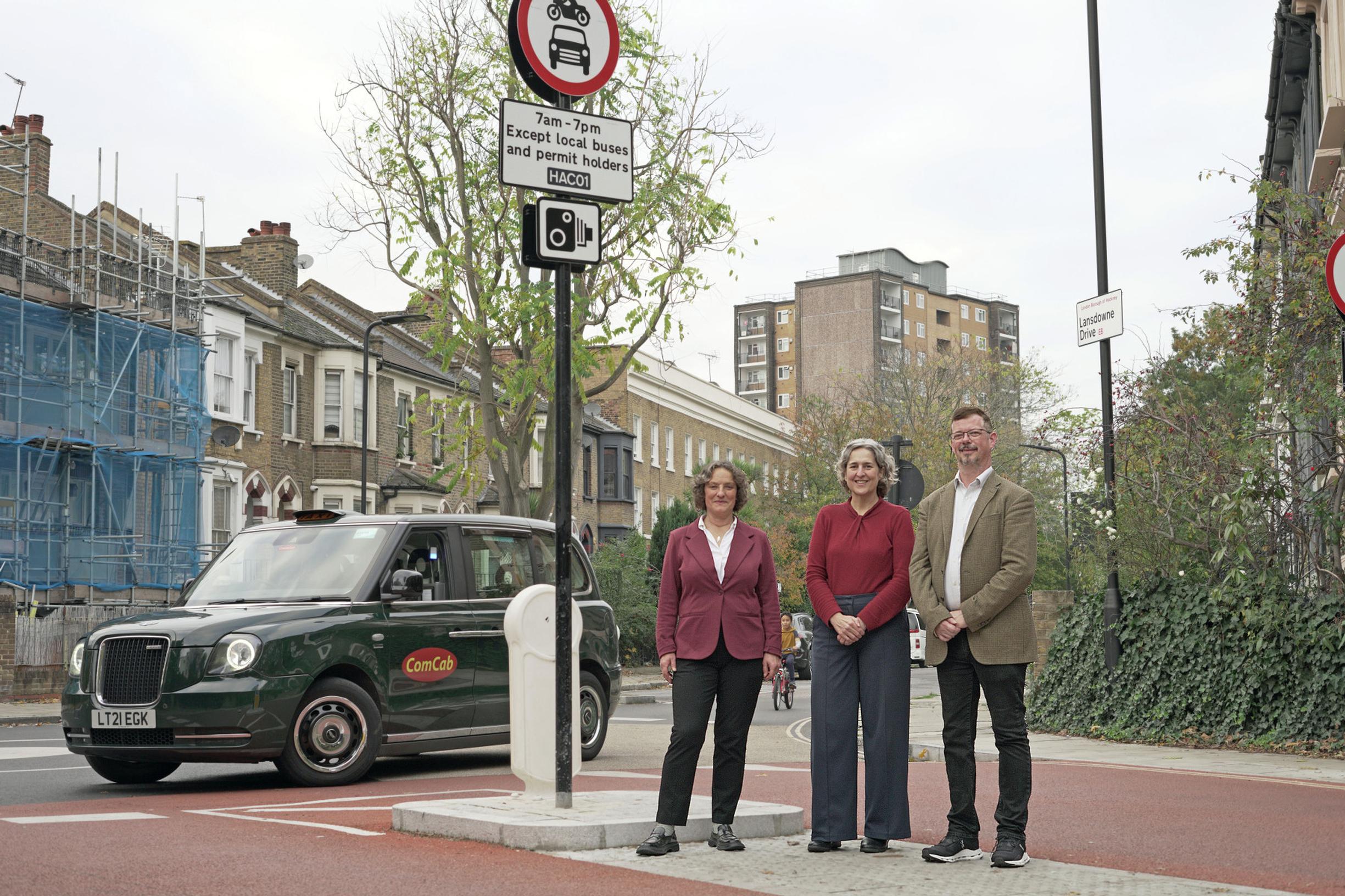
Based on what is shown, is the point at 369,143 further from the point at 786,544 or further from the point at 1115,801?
the point at 786,544

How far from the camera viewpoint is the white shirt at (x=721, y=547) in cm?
707

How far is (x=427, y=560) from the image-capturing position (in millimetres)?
11688

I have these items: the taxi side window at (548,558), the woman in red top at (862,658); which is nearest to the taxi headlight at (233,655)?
the taxi side window at (548,558)

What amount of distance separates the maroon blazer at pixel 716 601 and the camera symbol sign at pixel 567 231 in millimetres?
1551

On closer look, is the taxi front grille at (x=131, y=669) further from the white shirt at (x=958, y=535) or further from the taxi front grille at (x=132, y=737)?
the white shirt at (x=958, y=535)

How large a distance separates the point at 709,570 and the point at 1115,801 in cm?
423

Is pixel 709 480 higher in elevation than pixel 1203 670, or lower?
higher

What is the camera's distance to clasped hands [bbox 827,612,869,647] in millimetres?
6840

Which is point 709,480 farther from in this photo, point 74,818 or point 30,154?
point 30,154

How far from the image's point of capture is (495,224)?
91.2ft

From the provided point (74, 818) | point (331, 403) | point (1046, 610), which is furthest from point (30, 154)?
point (74, 818)

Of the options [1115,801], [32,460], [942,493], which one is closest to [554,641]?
[942,493]

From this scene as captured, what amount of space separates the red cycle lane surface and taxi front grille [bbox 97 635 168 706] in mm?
681

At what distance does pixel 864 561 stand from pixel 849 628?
1.09 ft
